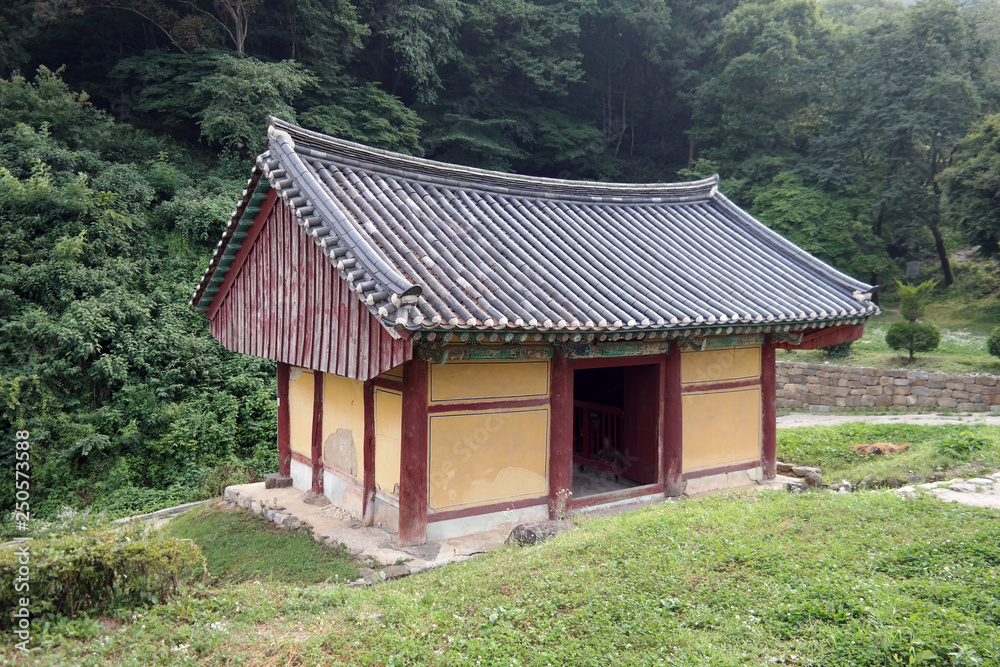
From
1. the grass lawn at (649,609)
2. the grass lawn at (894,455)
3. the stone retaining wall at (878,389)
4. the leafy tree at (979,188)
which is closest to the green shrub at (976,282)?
the leafy tree at (979,188)

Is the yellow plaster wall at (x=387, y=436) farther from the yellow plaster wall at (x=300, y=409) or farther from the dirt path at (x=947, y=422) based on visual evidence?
the dirt path at (x=947, y=422)

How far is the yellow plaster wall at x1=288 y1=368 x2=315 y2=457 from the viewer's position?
473 inches

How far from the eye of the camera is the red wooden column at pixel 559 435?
1006 centimetres

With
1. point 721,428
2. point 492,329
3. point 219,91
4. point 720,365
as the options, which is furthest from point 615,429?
point 219,91

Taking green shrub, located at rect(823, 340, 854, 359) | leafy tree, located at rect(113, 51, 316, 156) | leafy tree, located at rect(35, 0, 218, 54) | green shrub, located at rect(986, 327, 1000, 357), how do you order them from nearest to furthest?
green shrub, located at rect(986, 327, 1000, 357) → green shrub, located at rect(823, 340, 854, 359) → leafy tree, located at rect(113, 51, 316, 156) → leafy tree, located at rect(35, 0, 218, 54)

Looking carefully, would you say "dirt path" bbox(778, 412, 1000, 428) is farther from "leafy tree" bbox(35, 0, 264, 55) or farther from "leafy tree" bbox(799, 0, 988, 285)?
"leafy tree" bbox(35, 0, 264, 55)

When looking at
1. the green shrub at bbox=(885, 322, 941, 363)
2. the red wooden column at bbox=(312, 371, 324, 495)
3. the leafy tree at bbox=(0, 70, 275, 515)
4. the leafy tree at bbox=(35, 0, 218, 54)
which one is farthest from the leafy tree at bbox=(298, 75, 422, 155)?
the green shrub at bbox=(885, 322, 941, 363)

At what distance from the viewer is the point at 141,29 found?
91.4 feet

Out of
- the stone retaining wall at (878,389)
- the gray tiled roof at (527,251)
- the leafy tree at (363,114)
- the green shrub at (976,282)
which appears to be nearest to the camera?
the gray tiled roof at (527,251)

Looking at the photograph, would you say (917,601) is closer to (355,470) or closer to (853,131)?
(355,470)

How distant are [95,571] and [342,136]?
23.8m

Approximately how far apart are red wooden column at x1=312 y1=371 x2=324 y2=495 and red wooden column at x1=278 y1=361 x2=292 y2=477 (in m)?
1.39

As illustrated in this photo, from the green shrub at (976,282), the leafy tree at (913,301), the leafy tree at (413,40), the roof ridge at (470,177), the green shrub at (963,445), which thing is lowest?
the green shrub at (963,445)

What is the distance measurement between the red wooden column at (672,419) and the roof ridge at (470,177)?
3.95m
